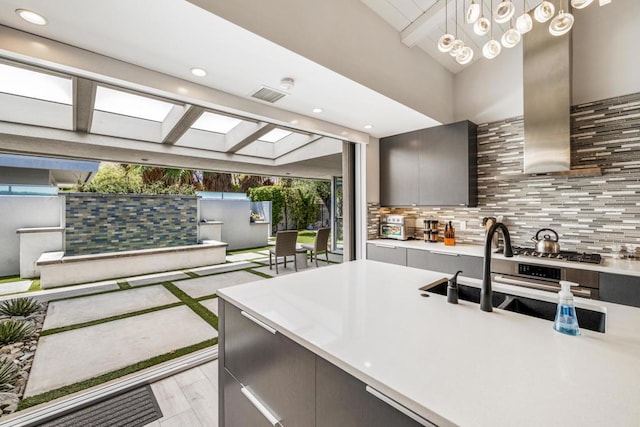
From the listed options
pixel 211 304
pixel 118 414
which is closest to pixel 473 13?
pixel 118 414

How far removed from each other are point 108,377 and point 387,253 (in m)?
2.90

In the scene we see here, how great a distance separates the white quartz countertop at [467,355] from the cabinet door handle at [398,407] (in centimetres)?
2

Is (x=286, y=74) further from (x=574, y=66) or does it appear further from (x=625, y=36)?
(x=625, y=36)

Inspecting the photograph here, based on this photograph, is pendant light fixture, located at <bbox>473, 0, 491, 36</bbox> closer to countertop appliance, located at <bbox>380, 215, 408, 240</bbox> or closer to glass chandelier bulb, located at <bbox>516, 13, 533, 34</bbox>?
glass chandelier bulb, located at <bbox>516, 13, 533, 34</bbox>

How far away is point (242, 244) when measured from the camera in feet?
29.0

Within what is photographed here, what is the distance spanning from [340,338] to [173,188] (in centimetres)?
678

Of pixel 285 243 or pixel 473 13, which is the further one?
pixel 285 243

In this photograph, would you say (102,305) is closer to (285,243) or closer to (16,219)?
(285,243)

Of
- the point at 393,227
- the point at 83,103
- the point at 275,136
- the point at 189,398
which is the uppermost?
the point at 275,136

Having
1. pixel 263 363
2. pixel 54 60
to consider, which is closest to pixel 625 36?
pixel 263 363

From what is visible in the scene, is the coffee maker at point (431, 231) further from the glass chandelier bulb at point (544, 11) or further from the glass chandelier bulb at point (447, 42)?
the glass chandelier bulb at point (544, 11)

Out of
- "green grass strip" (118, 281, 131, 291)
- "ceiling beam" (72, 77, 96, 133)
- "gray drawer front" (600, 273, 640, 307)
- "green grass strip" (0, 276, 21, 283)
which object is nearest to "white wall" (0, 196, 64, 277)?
"green grass strip" (0, 276, 21, 283)

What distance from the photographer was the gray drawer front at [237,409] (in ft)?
3.87

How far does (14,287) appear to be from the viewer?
450 cm
